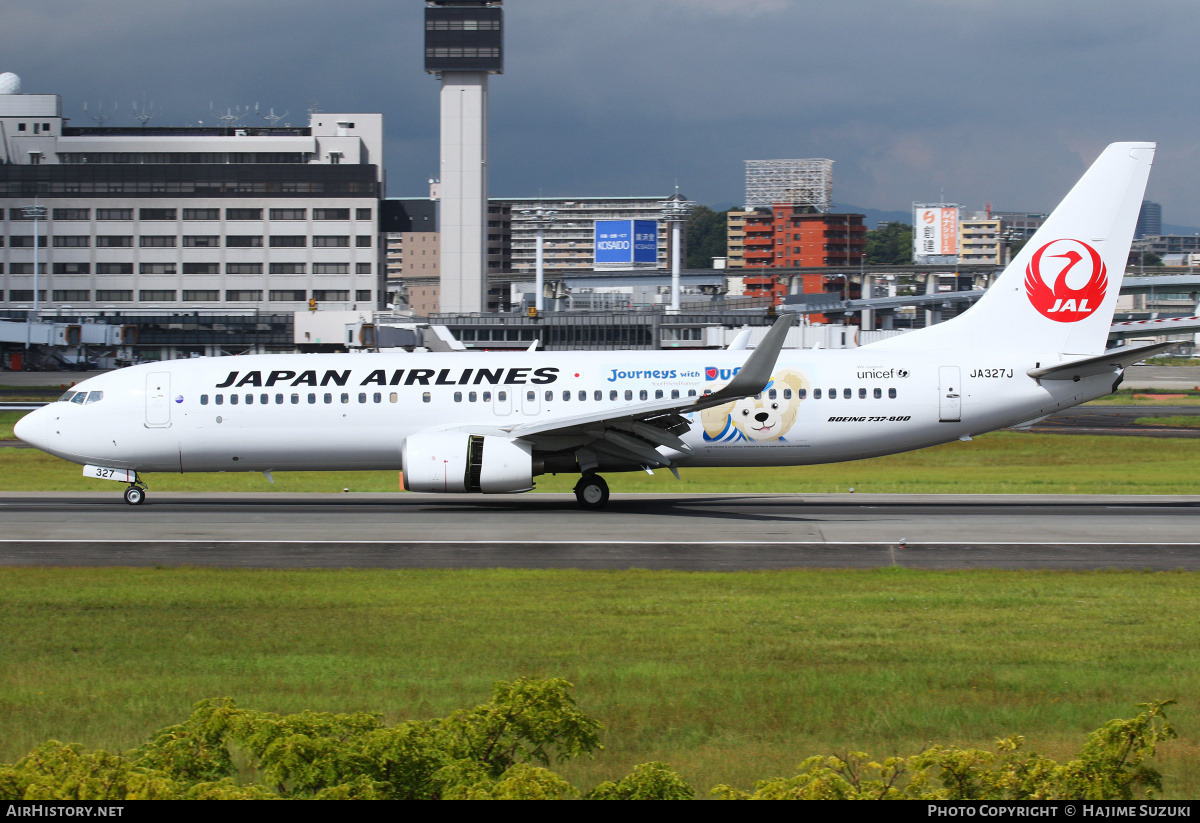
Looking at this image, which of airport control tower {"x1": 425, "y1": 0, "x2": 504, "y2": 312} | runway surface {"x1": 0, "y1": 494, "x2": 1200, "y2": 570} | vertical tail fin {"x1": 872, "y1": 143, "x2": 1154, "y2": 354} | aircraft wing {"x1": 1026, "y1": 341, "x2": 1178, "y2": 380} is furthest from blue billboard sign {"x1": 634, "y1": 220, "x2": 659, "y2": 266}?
aircraft wing {"x1": 1026, "y1": 341, "x2": 1178, "y2": 380}

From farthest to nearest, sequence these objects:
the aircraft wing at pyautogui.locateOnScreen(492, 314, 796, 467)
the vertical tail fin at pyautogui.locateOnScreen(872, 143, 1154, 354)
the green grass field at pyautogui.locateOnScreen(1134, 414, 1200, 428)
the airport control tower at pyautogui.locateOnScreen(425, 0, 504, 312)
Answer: the airport control tower at pyautogui.locateOnScreen(425, 0, 504, 312)
the green grass field at pyautogui.locateOnScreen(1134, 414, 1200, 428)
the vertical tail fin at pyautogui.locateOnScreen(872, 143, 1154, 354)
the aircraft wing at pyautogui.locateOnScreen(492, 314, 796, 467)

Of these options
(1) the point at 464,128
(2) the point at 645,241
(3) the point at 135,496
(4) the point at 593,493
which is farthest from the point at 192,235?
(4) the point at 593,493

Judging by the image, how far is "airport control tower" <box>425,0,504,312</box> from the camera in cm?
12031

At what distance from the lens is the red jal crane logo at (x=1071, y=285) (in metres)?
27.5

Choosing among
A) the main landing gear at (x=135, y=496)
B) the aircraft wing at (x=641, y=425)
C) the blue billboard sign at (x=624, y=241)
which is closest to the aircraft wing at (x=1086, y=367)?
the aircraft wing at (x=641, y=425)

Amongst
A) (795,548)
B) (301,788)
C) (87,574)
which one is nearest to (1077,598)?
(795,548)

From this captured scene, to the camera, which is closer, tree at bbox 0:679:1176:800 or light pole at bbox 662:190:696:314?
tree at bbox 0:679:1176:800

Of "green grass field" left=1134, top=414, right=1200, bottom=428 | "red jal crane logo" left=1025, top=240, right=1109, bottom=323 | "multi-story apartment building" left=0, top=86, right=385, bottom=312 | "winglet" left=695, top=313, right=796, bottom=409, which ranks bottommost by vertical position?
"green grass field" left=1134, top=414, right=1200, bottom=428

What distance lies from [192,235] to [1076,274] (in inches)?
4471

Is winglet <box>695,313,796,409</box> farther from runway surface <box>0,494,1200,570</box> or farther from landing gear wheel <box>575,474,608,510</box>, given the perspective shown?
landing gear wheel <box>575,474,608,510</box>

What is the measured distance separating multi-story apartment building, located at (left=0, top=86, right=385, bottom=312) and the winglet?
10129 cm

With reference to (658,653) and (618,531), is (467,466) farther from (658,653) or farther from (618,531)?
(658,653)

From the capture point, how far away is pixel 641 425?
25.7 meters

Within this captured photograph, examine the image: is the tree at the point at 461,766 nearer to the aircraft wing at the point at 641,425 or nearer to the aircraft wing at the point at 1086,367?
the aircraft wing at the point at 641,425
